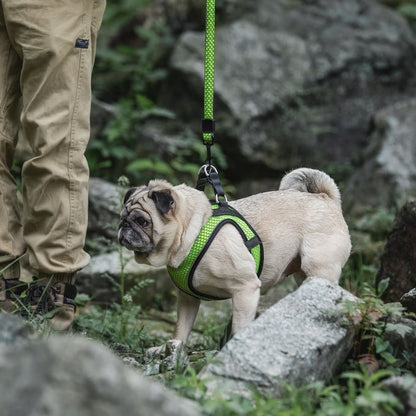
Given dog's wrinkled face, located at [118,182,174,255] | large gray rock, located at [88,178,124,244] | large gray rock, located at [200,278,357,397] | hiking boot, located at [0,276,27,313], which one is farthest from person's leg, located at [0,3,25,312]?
large gray rock, located at [88,178,124,244]

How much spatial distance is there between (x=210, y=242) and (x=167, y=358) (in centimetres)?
79

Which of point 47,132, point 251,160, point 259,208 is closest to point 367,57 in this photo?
point 251,160

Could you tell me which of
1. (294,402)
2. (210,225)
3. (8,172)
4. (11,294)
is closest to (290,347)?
(294,402)

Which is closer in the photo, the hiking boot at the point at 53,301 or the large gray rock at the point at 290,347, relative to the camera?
the large gray rock at the point at 290,347

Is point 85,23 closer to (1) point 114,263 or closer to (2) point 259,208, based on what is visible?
(2) point 259,208

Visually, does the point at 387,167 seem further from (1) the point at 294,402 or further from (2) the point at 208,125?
(1) the point at 294,402

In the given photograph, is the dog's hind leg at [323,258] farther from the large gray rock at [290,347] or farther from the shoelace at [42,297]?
the shoelace at [42,297]

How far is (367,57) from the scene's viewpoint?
9789 mm

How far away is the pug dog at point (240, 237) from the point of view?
3.91 metres

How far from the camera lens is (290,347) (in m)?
3.15

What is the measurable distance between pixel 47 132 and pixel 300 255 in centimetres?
201

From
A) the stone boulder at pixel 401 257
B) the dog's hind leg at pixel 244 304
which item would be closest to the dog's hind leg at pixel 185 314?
the dog's hind leg at pixel 244 304

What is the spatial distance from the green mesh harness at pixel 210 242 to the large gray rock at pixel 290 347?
59 centimetres

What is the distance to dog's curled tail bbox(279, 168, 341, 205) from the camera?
461 cm
